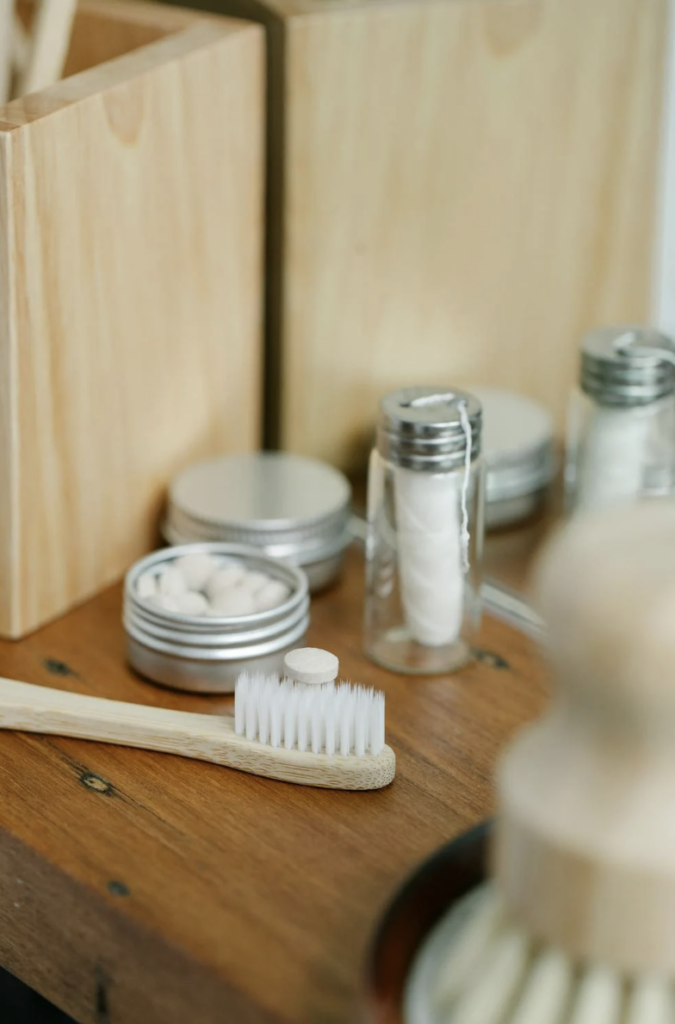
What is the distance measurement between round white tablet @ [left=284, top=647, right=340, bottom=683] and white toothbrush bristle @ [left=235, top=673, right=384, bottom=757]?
0.01 m

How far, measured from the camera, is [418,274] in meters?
0.76

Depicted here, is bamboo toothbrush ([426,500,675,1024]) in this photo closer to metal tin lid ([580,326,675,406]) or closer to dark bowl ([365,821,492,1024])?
dark bowl ([365,821,492,1024])

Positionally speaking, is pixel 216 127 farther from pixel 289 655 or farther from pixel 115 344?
pixel 289 655

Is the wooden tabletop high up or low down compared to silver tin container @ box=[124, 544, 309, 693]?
down

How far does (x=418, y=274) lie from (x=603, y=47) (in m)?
0.18

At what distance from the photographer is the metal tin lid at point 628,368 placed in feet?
2.24

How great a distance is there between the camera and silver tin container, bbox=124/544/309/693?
561 mm

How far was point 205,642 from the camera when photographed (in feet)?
1.84

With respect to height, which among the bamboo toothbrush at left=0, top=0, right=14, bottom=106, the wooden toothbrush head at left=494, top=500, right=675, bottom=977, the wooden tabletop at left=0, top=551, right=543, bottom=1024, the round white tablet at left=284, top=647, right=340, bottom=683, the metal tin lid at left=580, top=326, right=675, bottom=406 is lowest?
the wooden tabletop at left=0, top=551, right=543, bottom=1024

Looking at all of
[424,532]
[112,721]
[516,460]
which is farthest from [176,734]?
[516,460]

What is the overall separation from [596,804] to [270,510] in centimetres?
36

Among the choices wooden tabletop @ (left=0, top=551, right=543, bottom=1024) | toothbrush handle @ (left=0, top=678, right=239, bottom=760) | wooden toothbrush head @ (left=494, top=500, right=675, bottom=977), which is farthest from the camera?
toothbrush handle @ (left=0, top=678, right=239, bottom=760)

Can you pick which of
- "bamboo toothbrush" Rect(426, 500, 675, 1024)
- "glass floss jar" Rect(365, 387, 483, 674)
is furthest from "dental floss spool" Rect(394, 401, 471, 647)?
"bamboo toothbrush" Rect(426, 500, 675, 1024)

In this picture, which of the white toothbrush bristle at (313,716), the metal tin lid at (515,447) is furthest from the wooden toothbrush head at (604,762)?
the metal tin lid at (515,447)
